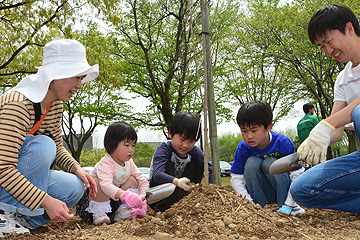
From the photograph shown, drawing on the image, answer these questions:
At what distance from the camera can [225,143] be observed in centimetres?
2459

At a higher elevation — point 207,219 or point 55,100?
point 55,100

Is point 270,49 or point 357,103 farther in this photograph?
point 270,49

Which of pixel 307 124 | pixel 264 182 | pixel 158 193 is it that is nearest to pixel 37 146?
pixel 158 193

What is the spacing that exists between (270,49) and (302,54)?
49.4 inches

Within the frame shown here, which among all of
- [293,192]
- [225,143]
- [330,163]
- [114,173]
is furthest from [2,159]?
[225,143]

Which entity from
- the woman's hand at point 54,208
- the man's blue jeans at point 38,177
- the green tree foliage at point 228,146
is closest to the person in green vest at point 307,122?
the man's blue jeans at point 38,177

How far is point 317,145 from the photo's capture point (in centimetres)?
192

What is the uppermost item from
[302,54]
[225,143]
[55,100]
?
[302,54]

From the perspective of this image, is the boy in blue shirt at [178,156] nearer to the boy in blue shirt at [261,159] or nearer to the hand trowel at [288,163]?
the boy in blue shirt at [261,159]

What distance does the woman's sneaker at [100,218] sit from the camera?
2438 millimetres

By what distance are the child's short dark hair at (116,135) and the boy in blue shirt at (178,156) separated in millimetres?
323

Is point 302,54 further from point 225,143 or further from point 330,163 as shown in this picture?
point 225,143

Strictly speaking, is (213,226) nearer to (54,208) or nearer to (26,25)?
(54,208)

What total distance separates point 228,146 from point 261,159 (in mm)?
22080
